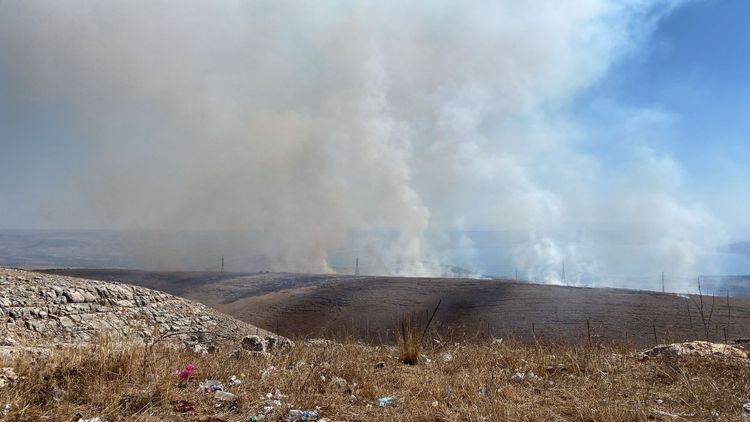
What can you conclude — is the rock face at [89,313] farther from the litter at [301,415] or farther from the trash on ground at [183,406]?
the litter at [301,415]

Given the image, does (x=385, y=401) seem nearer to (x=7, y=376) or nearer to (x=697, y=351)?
(x=7, y=376)

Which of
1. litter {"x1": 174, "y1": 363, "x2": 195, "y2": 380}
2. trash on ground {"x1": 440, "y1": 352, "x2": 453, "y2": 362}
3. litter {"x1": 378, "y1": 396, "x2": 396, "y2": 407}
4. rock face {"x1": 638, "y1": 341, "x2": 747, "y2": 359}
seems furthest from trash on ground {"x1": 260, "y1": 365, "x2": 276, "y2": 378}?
rock face {"x1": 638, "y1": 341, "x2": 747, "y2": 359}

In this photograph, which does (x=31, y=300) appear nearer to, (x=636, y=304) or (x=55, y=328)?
(x=55, y=328)

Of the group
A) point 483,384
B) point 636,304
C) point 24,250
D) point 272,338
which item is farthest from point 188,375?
point 24,250

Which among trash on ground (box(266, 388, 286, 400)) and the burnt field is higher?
trash on ground (box(266, 388, 286, 400))

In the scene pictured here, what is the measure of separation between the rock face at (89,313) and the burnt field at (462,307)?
4.02 m

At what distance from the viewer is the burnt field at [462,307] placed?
17.2 meters

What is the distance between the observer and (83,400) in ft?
12.1

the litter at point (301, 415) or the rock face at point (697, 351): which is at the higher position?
the rock face at point (697, 351)

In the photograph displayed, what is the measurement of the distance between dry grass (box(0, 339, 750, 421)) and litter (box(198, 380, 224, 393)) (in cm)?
11

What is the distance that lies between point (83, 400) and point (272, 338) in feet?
19.2

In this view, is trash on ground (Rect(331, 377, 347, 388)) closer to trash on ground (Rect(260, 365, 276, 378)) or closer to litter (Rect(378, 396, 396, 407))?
litter (Rect(378, 396, 396, 407))

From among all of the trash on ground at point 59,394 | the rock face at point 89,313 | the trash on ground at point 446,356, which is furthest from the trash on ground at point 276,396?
the rock face at point 89,313

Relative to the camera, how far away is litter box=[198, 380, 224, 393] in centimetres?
432
